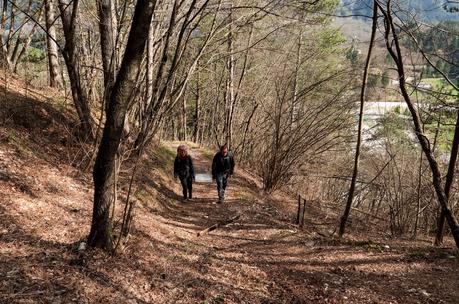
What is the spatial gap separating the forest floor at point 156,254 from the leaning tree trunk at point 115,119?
14.7 inches

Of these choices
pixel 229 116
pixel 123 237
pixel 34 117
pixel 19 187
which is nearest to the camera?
pixel 123 237

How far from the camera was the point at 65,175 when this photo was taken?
6395 mm

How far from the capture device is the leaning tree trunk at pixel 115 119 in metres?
3.52

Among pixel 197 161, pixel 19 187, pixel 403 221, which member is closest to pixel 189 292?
pixel 19 187

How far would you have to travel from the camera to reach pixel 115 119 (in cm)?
371

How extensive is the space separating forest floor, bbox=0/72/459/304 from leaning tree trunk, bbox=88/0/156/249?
0.37 metres

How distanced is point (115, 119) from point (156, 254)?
6.55 ft

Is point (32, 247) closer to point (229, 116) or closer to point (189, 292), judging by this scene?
point (189, 292)

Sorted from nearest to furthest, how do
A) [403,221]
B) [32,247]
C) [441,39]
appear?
1. [32,247]
2. [441,39]
3. [403,221]

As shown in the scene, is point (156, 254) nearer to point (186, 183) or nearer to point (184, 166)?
point (184, 166)

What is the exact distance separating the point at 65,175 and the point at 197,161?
32.6ft

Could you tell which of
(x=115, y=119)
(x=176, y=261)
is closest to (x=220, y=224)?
(x=176, y=261)

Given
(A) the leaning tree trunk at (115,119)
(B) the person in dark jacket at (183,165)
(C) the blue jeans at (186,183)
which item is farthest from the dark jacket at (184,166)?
(A) the leaning tree trunk at (115,119)

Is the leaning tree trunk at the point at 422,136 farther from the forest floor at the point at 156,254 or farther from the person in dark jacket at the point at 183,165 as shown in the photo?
the person in dark jacket at the point at 183,165
